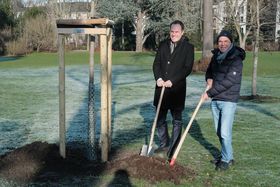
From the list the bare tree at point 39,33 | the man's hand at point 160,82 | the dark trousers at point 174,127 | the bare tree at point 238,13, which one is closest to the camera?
the man's hand at point 160,82

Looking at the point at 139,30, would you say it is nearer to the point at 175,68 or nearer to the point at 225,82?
the point at 175,68

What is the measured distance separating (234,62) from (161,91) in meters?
1.12

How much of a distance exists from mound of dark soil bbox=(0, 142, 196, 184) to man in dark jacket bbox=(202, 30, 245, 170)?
0.76 meters

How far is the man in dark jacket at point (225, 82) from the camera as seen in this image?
18.8ft

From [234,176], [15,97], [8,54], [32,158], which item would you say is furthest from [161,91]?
[8,54]

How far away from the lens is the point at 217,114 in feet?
20.0

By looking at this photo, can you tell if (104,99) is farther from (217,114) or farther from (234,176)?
(234,176)

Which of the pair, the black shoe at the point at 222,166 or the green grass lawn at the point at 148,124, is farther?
the black shoe at the point at 222,166

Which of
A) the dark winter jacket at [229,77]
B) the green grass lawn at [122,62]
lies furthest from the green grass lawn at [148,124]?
the green grass lawn at [122,62]

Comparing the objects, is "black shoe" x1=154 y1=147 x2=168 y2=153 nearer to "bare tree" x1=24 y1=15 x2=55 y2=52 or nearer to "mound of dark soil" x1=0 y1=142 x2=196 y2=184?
"mound of dark soil" x1=0 y1=142 x2=196 y2=184

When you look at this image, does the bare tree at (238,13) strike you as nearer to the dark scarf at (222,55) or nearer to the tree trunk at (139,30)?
the dark scarf at (222,55)

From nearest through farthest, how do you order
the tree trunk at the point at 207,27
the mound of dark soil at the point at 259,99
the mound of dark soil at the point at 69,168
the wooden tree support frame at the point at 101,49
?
the mound of dark soil at the point at 69,168 → the wooden tree support frame at the point at 101,49 → the mound of dark soil at the point at 259,99 → the tree trunk at the point at 207,27

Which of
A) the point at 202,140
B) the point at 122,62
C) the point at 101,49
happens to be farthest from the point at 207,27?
the point at 101,49

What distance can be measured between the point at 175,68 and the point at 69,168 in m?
1.97
